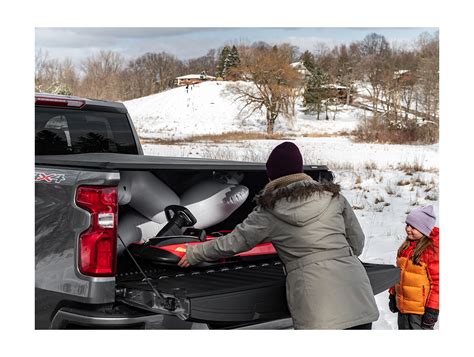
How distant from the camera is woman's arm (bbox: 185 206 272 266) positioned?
377cm

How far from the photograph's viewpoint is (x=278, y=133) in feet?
71.1

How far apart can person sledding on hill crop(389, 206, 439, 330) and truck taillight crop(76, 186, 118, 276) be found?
7.36ft

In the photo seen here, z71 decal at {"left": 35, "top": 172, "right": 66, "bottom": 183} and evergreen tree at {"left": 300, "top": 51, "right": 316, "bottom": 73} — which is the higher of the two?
evergreen tree at {"left": 300, "top": 51, "right": 316, "bottom": 73}

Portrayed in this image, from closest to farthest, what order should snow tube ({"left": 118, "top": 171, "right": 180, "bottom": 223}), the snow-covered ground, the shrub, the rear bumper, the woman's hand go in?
the rear bumper < the woman's hand < snow tube ({"left": 118, "top": 171, "right": 180, "bottom": 223}) < the snow-covered ground < the shrub

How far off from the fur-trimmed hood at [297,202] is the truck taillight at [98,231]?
826 mm

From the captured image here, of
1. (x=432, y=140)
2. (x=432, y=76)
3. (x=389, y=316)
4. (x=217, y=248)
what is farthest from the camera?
(x=432, y=76)

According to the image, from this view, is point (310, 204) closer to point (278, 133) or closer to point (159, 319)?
point (159, 319)

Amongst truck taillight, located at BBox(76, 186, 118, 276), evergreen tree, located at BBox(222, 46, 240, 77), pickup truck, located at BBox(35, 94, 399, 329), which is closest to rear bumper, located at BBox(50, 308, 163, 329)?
pickup truck, located at BBox(35, 94, 399, 329)

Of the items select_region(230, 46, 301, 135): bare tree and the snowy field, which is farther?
select_region(230, 46, 301, 135): bare tree

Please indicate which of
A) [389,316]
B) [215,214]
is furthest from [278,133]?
[215,214]

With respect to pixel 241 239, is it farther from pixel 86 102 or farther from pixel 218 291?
pixel 86 102

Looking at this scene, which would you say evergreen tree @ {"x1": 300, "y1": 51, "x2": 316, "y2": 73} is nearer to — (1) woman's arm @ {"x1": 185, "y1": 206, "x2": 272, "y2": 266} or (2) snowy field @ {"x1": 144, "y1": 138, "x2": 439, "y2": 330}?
(2) snowy field @ {"x1": 144, "y1": 138, "x2": 439, "y2": 330}

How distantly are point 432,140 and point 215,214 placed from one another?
48.6 ft

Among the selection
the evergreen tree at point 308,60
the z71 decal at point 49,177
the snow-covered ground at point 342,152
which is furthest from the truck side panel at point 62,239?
the evergreen tree at point 308,60
